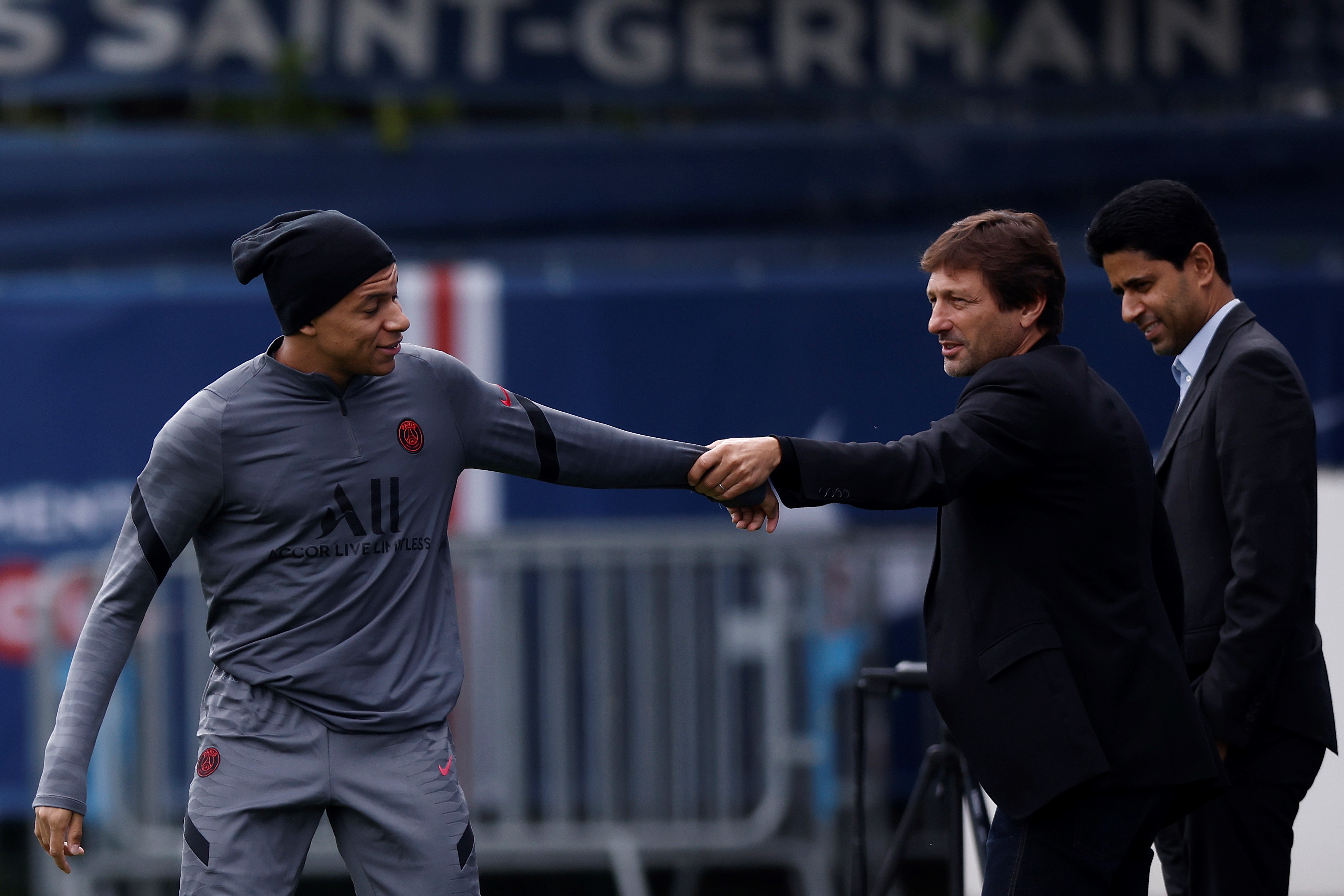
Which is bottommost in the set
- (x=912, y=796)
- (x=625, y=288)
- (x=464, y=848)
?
(x=912, y=796)

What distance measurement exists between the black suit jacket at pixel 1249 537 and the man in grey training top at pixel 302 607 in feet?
5.05

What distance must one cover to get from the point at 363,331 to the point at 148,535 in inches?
22.9

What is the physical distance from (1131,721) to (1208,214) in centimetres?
117

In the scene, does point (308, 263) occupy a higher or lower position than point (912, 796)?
higher

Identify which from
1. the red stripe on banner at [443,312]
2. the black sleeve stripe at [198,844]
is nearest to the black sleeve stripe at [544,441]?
the black sleeve stripe at [198,844]

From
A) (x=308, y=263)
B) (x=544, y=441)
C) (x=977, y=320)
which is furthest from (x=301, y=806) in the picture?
(x=977, y=320)

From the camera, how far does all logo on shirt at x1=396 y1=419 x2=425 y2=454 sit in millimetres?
3047

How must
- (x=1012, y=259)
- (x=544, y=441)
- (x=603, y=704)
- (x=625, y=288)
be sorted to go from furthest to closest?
(x=625, y=288)
(x=603, y=704)
(x=544, y=441)
(x=1012, y=259)

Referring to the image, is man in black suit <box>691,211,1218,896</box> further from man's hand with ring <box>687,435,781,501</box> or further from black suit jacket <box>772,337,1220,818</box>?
man's hand with ring <box>687,435,781,501</box>

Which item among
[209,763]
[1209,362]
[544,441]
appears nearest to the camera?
[209,763]

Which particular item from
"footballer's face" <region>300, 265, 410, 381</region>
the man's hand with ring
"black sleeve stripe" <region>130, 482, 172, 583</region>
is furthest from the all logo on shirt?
the man's hand with ring

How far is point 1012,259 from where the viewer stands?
2.82 metres

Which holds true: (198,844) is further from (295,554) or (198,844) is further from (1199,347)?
(1199,347)

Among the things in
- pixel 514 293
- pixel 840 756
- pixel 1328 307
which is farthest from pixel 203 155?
pixel 1328 307
